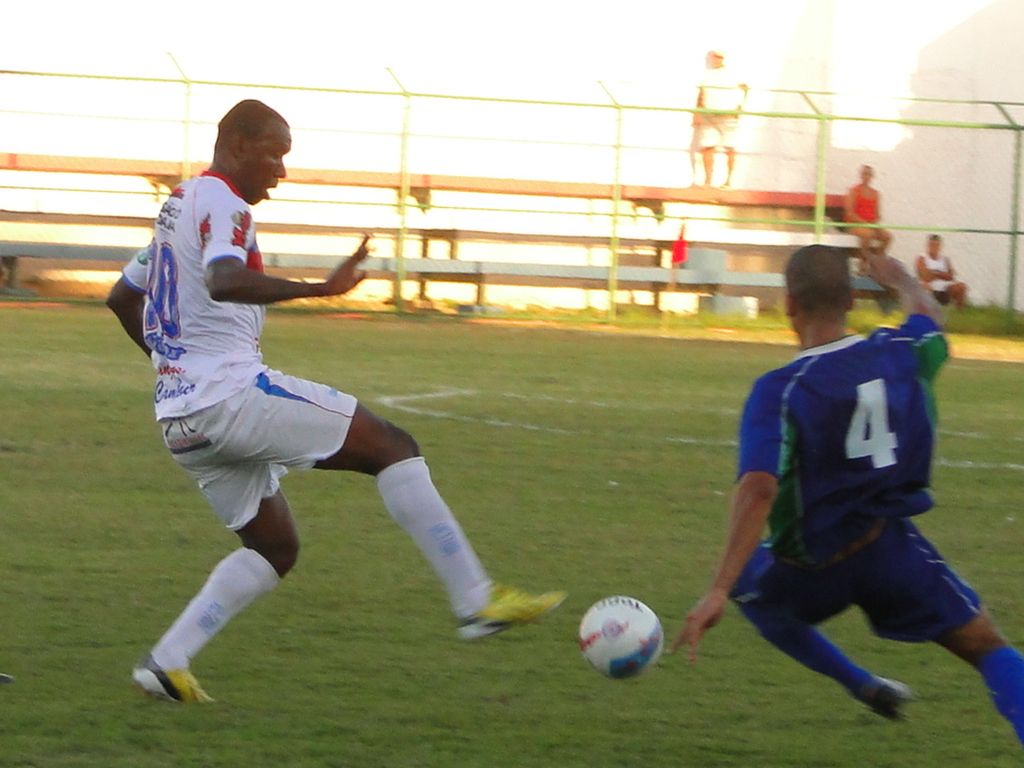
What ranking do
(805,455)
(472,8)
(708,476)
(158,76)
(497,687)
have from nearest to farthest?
(805,455)
(497,687)
(708,476)
(158,76)
(472,8)

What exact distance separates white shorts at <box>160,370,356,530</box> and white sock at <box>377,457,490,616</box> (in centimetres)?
23

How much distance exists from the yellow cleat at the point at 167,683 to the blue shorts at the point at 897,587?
1.70 meters

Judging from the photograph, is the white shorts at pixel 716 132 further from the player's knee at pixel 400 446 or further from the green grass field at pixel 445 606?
the player's knee at pixel 400 446

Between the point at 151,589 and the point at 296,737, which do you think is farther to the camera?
the point at 151,589

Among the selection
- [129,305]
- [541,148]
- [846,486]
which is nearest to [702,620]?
[846,486]

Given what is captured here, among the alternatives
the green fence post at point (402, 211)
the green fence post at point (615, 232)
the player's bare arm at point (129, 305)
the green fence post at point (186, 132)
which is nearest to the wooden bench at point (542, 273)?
the green fence post at point (402, 211)

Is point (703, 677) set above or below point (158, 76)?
below

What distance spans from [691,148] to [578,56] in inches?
83.6

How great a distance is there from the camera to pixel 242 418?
5059 millimetres

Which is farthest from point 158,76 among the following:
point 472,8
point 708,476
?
point 708,476

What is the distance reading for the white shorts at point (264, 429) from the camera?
5.07m

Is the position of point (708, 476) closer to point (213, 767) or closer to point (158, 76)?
point (213, 767)

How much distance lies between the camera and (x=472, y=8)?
2591cm

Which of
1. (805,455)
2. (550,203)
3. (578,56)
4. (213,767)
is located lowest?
(213,767)
